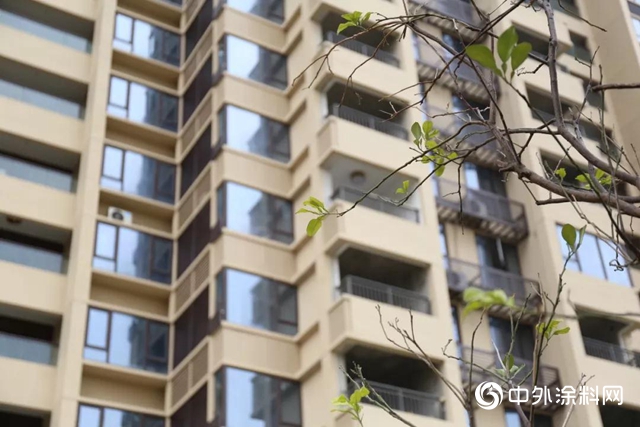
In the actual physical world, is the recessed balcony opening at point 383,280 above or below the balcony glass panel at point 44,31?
below

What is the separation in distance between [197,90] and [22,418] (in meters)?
9.71

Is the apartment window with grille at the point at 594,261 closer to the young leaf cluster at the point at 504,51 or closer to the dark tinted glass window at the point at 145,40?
the dark tinted glass window at the point at 145,40

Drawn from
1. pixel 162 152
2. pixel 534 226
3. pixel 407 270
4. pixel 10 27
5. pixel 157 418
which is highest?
pixel 10 27

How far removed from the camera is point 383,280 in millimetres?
22438

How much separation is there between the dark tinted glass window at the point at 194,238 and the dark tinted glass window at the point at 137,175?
5.64ft

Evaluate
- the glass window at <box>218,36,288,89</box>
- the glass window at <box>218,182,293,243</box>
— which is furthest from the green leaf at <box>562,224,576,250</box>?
the glass window at <box>218,36,288,89</box>

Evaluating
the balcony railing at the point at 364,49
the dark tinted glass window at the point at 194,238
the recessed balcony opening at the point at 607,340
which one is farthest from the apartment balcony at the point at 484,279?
the dark tinted glass window at the point at 194,238

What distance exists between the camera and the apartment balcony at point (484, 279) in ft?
75.0

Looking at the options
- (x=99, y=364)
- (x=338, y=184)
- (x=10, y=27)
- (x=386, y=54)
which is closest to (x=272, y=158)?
(x=338, y=184)

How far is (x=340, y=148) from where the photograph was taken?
72.4 feet

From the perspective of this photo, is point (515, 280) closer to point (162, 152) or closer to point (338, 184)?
point (338, 184)

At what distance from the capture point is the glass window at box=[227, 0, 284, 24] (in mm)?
26438

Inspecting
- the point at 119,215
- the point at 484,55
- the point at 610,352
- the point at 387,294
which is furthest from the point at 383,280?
the point at 484,55

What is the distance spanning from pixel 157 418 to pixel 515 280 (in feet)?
29.7
